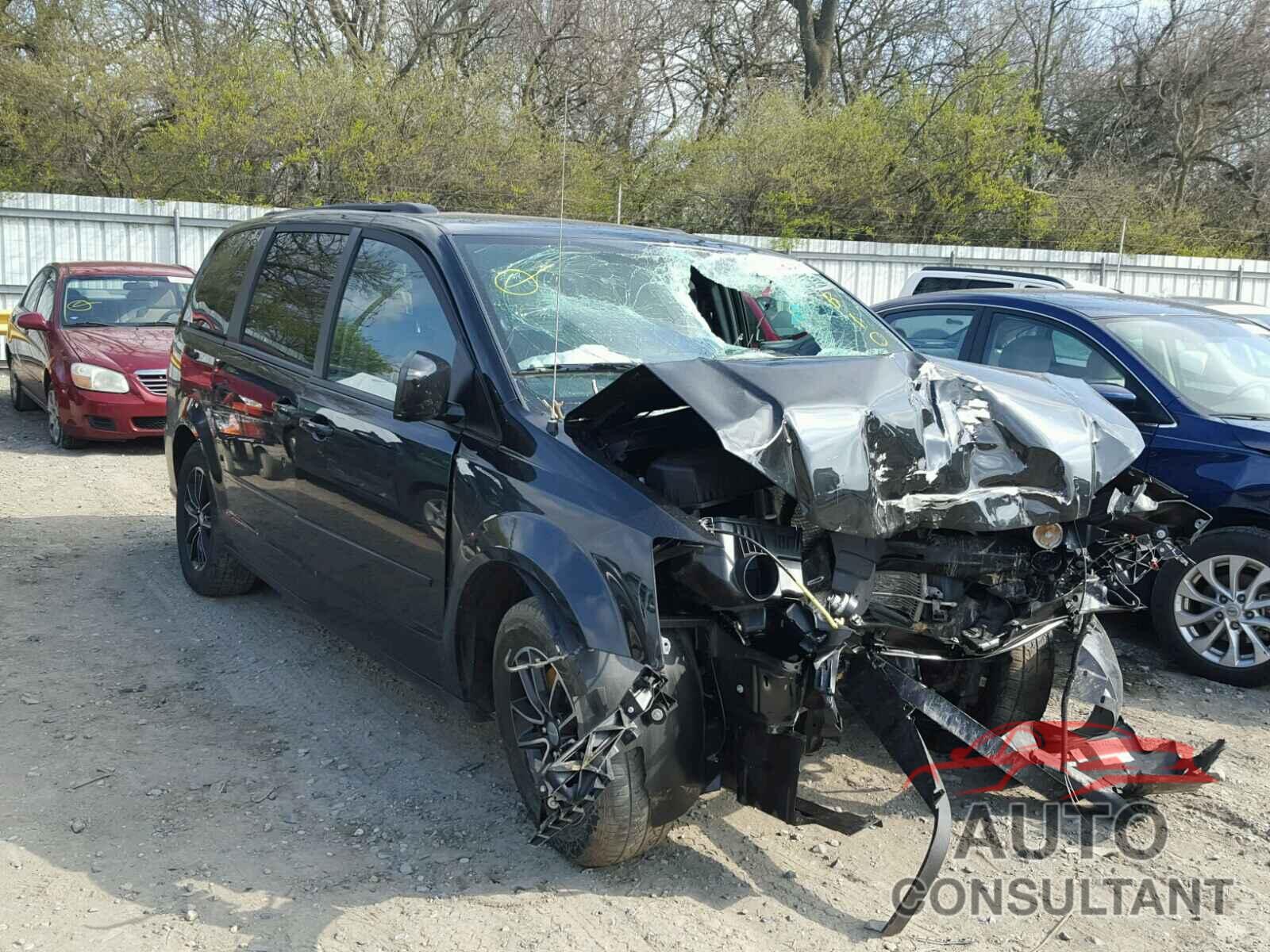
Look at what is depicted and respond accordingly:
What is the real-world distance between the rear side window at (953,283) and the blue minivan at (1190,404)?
5.74 meters

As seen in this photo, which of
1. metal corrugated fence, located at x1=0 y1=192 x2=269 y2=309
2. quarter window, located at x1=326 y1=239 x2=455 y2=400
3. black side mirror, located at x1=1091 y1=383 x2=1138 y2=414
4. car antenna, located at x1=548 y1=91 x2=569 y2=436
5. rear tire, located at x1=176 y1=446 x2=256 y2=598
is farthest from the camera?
metal corrugated fence, located at x1=0 y1=192 x2=269 y2=309

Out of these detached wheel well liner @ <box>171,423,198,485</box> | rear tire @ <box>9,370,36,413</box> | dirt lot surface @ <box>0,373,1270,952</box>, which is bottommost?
dirt lot surface @ <box>0,373,1270,952</box>

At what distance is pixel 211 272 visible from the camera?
606 centimetres

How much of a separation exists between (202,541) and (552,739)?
3423 mm

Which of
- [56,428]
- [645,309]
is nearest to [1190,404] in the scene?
[645,309]

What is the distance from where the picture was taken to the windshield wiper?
12.5ft

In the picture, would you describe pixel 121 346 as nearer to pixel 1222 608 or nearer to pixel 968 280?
pixel 968 280

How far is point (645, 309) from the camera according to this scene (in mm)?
4316

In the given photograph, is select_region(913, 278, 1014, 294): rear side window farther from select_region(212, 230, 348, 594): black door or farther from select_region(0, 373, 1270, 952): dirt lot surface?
select_region(212, 230, 348, 594): black door

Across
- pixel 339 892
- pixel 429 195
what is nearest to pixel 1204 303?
pixel 339 892

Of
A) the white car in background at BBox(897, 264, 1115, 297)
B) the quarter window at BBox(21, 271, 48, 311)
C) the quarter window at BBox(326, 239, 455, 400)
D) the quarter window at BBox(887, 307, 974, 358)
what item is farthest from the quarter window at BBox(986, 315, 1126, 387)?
the quarter window at BBox(21, 271, 48, 311)

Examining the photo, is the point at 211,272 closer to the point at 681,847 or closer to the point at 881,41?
the point at 681,847

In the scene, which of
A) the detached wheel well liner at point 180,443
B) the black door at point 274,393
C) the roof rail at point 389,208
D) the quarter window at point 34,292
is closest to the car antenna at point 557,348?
the roof rail at point 389,208

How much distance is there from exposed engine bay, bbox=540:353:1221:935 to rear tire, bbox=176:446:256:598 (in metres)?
3.17
